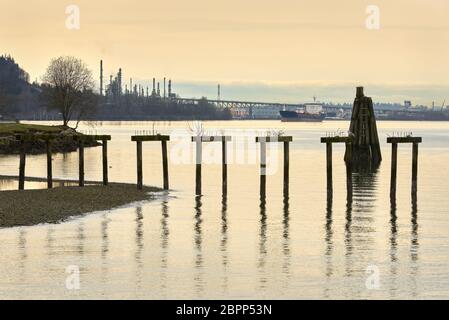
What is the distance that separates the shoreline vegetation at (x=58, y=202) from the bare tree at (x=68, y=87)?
87.8m

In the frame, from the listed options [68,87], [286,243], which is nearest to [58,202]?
[286,243]

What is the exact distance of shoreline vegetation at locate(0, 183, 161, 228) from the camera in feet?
128

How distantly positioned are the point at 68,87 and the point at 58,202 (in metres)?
101

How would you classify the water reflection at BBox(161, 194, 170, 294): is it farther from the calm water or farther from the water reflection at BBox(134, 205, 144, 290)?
the water reflection at BBox(134, 205, 144, 290)

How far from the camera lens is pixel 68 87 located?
469 ft

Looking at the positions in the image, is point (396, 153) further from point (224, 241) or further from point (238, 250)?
point (238, 250)

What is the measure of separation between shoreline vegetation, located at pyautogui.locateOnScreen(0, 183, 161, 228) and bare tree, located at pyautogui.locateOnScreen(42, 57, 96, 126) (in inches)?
3458

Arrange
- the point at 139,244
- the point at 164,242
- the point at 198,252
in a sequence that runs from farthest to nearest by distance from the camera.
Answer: the point at 164,242 < the point at 139,244 < the point at 198,252

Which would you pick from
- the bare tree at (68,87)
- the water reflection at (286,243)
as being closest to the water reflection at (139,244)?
the water reflection at (286,243)

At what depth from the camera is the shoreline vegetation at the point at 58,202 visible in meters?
39.0

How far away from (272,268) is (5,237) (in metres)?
10.6
